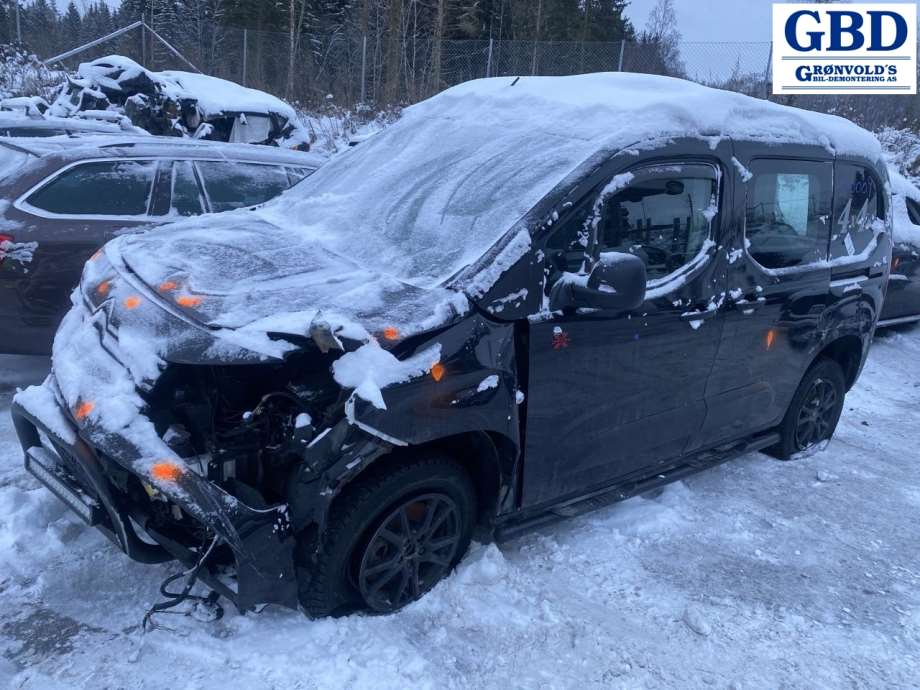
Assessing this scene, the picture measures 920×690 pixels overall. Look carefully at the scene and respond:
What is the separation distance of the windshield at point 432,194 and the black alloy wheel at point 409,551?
2.95ft

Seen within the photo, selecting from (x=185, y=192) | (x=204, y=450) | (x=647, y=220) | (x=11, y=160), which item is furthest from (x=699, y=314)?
(x=11, y=160)

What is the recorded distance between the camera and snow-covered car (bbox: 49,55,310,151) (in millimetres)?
13438

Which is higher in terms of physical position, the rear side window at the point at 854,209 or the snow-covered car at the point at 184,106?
the snow-covered car at the point at 184,106

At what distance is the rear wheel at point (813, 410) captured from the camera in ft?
16.0

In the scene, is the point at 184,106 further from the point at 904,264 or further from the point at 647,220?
the point at 647,220


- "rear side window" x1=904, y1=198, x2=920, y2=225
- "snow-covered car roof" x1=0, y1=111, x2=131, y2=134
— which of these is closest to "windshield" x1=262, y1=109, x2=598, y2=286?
"snow-covered car roof" x1=0, y1=111, x2=131, y2=134

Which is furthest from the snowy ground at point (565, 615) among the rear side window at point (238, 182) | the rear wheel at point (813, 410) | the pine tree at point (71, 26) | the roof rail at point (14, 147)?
the pine tree at point (71, 26)

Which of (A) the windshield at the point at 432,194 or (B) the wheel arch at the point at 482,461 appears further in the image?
(A) the windshield at the point at 432,194

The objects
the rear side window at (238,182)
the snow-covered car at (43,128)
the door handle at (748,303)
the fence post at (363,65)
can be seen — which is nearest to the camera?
the door handle at (748,303)

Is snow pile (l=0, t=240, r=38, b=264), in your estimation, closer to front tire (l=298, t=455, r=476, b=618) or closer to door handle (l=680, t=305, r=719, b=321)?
front tire (l=298, t=455, r=476, b=618)

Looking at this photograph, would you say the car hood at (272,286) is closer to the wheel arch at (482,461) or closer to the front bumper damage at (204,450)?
the front bumper damage at (204,450)

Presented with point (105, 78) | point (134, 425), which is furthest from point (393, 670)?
point (105, 78)

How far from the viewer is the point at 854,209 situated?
15.5 ft

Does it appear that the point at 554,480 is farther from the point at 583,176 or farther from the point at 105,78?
the point at 105,78
